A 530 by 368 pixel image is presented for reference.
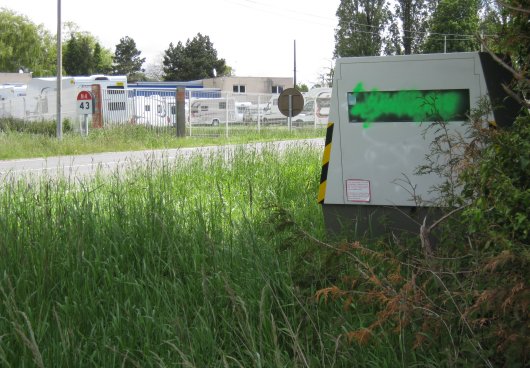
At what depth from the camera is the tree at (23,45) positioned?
7426 cm

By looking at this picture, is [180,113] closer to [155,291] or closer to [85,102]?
[85,102]

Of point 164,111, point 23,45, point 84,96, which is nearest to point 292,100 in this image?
point 84,96

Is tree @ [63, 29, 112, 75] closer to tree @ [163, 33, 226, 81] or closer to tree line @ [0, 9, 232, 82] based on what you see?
tree line @ [0, 9, 232, 82]

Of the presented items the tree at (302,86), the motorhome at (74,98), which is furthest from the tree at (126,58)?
the motorhome at (74,98)

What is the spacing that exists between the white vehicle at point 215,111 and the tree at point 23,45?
46.3 m

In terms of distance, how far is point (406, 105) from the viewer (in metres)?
5.34

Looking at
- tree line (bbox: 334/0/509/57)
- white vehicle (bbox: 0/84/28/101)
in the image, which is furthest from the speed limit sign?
tree line (bbox: 334/0/509/57)

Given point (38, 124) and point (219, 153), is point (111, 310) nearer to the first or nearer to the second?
point (219, 153)

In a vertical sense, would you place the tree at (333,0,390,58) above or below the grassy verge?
above

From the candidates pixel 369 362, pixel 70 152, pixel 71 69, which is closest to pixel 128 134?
pixel 70 152

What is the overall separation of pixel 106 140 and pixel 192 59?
87.0 meters

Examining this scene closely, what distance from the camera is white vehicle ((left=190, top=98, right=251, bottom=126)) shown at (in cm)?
3291

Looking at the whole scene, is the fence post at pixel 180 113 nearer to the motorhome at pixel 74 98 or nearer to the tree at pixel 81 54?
the motorhome at pixel 74 98

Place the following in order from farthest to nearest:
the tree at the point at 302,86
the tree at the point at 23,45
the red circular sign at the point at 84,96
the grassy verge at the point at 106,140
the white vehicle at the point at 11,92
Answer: the tree at the point at 302,86 → the tree at the point at 23,45 → the white vehicle at the point at 11,92 → the red circular sign at the point at 84,96 → the grassy verge at the point at 106,140
